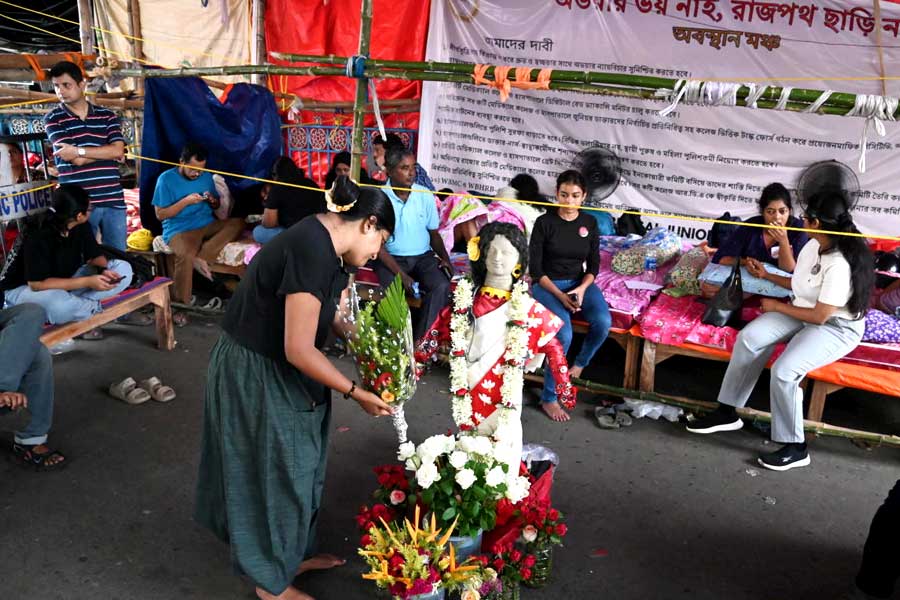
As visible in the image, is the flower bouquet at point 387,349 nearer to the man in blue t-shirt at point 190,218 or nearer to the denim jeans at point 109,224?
the denim jeans at point 109,224

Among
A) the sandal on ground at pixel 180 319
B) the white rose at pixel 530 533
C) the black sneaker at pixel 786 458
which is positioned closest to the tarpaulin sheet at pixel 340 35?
the sandal on ground at pixel 180 319

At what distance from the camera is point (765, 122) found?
5.91m

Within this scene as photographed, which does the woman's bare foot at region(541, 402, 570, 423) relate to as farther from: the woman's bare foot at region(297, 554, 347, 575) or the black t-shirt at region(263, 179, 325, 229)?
the black t-shirt at region(263, 179, 325, 229)

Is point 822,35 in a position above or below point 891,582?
above

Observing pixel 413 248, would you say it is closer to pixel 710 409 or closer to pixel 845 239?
pixel 710 409

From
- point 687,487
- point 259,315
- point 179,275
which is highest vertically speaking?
point 259,315

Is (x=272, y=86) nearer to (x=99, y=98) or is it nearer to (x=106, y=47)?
(x=99, y=98)

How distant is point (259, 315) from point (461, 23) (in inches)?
209

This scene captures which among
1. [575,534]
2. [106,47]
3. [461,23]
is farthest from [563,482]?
[106,47]

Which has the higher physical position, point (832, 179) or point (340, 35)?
point (340, 35)

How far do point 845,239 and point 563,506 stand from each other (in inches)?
81.0

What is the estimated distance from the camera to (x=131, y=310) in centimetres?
502

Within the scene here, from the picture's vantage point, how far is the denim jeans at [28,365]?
3.47 metres

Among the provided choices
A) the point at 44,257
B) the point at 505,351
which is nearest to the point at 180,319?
the point at 44,257
